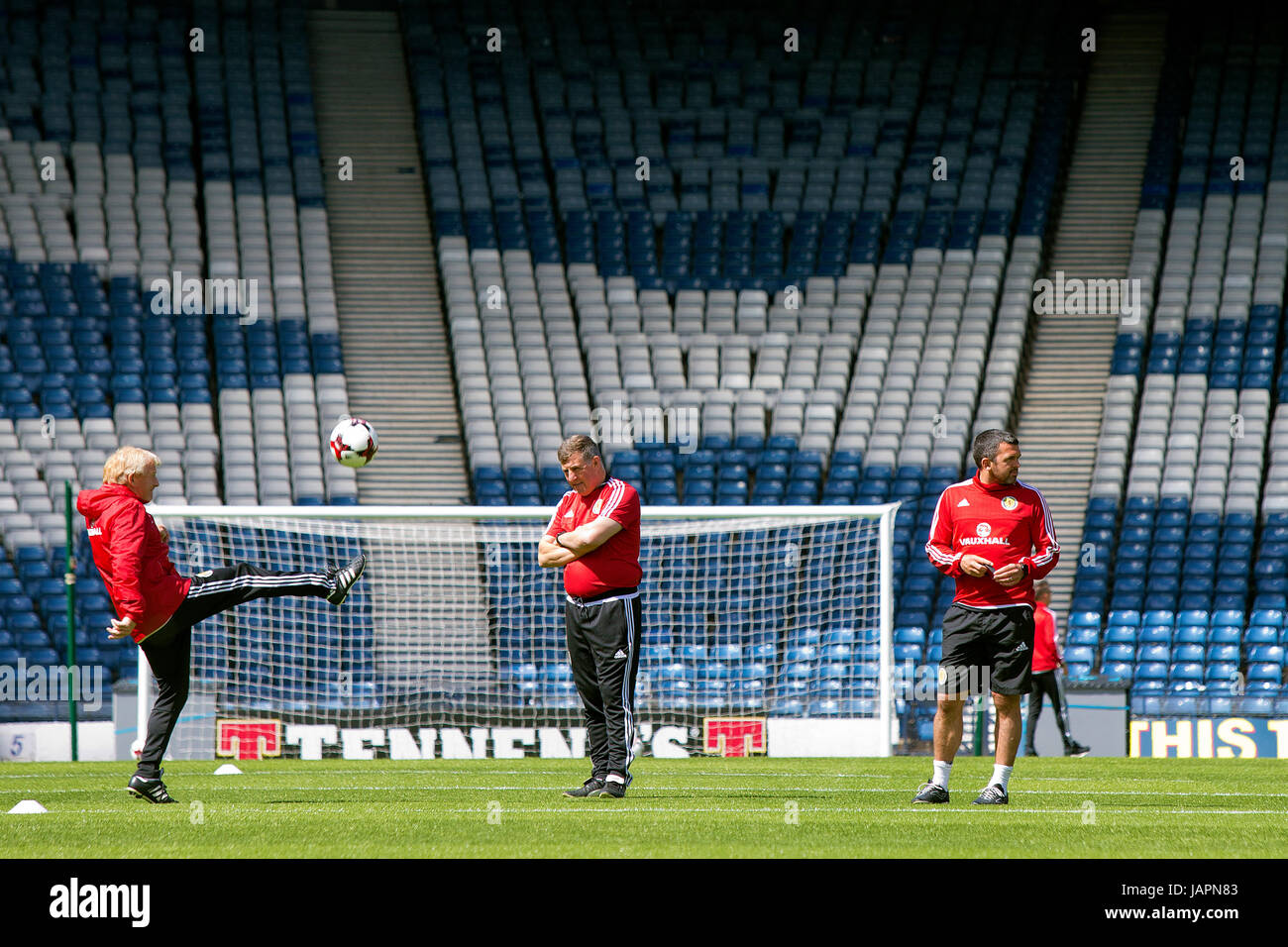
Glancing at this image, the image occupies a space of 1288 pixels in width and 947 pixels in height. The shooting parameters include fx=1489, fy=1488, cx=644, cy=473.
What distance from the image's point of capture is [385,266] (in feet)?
74.6

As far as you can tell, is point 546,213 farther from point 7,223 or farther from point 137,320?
point 7,223

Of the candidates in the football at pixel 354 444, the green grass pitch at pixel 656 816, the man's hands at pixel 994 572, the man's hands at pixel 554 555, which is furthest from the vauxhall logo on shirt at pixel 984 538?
the football at pixel 354 444

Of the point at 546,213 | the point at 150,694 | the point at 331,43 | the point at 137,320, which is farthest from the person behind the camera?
the point at 331,43

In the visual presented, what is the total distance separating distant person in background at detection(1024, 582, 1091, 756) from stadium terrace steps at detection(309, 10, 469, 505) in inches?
330

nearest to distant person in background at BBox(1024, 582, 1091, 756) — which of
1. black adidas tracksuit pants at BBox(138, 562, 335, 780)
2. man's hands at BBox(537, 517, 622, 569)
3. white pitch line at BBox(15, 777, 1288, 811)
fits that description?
white pitch line at BBox(15, 777, 1288, 811)

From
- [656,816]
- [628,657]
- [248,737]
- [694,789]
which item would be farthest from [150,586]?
[248,737]

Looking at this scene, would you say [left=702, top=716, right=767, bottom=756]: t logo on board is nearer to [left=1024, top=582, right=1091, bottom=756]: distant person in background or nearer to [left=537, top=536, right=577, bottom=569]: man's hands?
[left=1024, top=582, right=1091, bottom=756]: distant person in background

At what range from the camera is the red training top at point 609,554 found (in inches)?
286

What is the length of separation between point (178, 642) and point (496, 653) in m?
6.37

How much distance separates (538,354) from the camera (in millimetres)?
20844

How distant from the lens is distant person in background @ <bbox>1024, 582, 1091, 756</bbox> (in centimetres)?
1356

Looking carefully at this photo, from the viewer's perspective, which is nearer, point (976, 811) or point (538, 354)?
point (976, 811)
